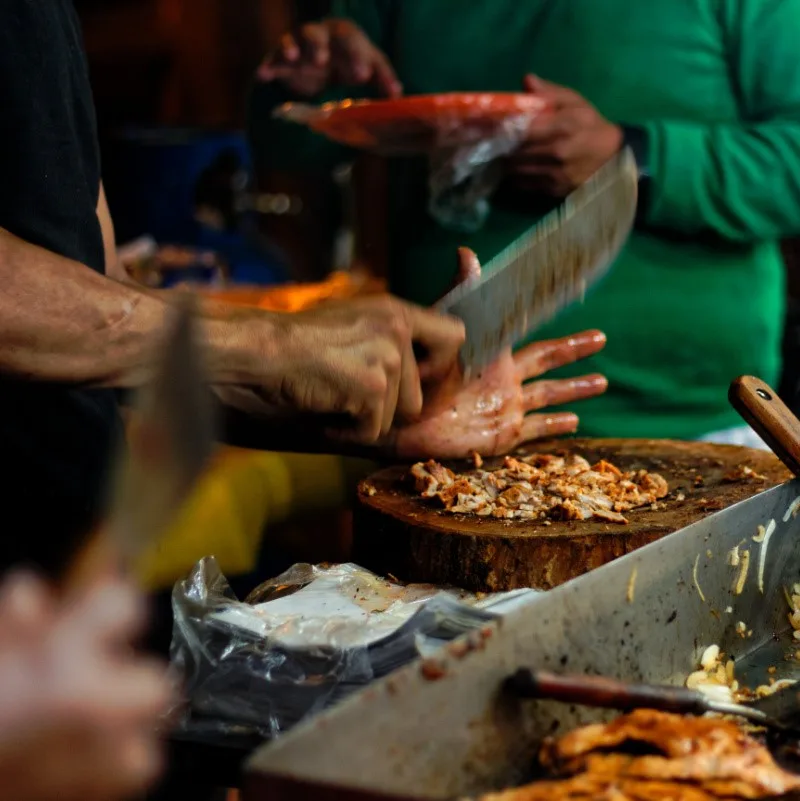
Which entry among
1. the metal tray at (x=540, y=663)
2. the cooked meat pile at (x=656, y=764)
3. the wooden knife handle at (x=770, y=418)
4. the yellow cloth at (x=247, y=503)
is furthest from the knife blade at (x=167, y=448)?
the yellow cloth at (x=247, y=503)

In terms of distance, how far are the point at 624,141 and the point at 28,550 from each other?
1.54 meters

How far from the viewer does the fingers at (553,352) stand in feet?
6.89

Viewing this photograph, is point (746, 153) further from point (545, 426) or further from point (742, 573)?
point (742, 573)

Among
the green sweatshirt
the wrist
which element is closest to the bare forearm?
the wrist

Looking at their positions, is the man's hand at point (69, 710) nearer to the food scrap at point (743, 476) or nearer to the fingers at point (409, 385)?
the fingers at point (409, 385)

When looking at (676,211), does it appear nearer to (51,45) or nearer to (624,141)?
(624,141)

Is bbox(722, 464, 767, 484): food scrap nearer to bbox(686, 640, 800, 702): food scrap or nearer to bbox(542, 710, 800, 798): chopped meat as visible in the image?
bbox(686, 640, 800, 702): food scrap

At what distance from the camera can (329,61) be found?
2646 millimetres

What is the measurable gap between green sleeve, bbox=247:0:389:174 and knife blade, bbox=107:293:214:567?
2269 millimetres

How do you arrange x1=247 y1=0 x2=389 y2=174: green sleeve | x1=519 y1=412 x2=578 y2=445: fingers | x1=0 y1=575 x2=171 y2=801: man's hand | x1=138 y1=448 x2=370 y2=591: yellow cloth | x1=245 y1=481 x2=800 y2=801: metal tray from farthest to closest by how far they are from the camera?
1. x1=247 y1=0 x2=389 y2=174: green sleeve
2. x1=138 y1=448 x2=370 y2=591: yellow cloth
3. x1=519 y1=412 x2=578 y2=445: fingers
4. x1=245 y1=481 x2=800 y2=801: metal tray
5. x1=0 y1=575 x2=171 y2=801: man's hand

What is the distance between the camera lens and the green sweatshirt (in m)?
2.44

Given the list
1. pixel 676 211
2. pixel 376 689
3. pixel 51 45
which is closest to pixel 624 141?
pixel 676 211

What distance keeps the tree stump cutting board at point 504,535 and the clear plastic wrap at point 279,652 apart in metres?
0.20

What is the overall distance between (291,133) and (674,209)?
1.22 metres
